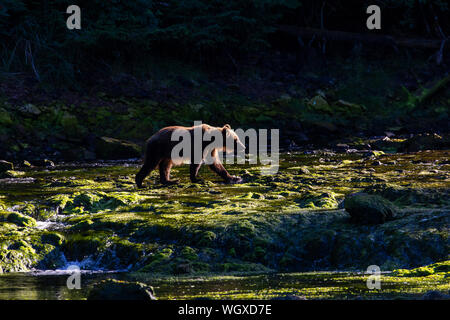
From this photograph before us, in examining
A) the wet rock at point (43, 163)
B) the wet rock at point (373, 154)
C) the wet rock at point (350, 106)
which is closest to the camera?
the wet rock at point (43, 163)

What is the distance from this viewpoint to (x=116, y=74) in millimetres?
23938

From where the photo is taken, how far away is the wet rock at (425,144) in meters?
17.5

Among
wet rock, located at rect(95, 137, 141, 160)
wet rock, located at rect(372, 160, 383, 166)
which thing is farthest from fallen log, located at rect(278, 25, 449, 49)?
wet rock, located at rect(372, 160, 383, 166)

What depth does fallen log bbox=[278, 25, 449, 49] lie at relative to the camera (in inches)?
1133

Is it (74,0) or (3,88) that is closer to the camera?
(3,88)

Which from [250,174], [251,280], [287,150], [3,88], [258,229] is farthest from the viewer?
[3,88]

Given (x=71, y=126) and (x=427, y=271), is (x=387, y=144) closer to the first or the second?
(x=71, y=126)

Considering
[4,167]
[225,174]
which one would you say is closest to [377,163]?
[225,174]

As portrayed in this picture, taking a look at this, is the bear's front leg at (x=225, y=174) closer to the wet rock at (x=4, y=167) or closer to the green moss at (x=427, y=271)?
the wet rock at (x=4, y=167)

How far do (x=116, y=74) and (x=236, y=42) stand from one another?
5287 mm

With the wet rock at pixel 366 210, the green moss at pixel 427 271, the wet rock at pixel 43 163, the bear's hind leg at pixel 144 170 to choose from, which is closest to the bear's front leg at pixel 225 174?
→ the bear's hind leg at pixel 144 170

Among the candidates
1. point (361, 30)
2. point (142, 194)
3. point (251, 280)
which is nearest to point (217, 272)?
point (251, 280)

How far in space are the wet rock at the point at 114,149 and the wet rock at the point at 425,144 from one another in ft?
27.1
